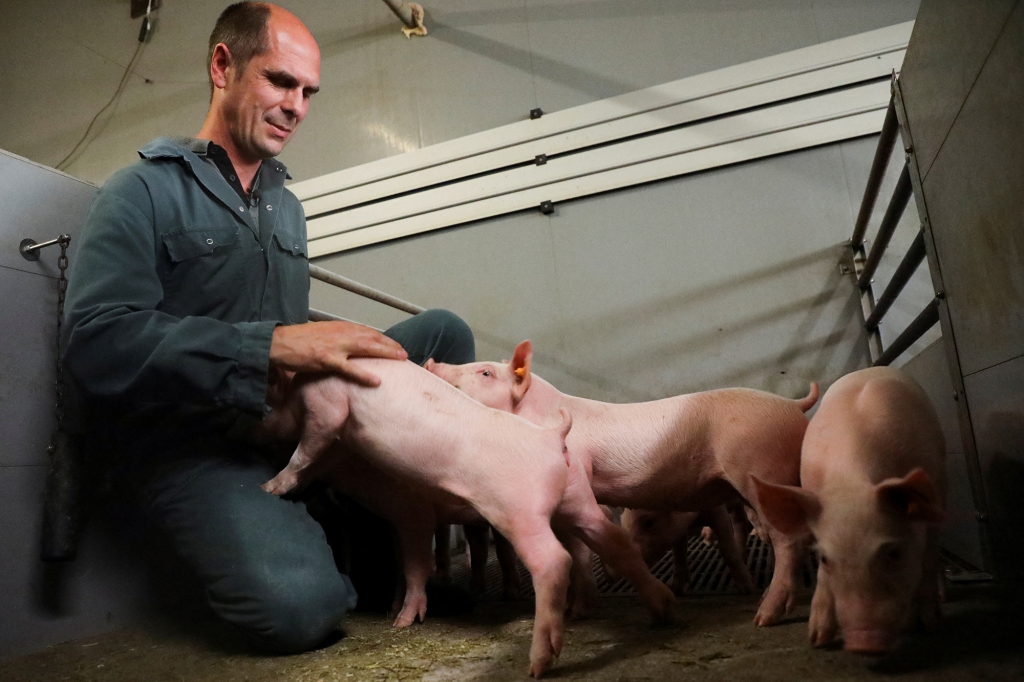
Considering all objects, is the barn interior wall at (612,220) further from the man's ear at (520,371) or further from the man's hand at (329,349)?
the man's hand at (329,349)

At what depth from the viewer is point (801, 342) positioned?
372cm

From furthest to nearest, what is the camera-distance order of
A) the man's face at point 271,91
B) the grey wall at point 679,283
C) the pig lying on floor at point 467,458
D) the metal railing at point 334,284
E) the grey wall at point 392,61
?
the grey wall at point 392,61, the grey wall at point 679,283, the metal railing at point 334,284, the man's face at point 271,91, the pig lying on floor at point 467,458

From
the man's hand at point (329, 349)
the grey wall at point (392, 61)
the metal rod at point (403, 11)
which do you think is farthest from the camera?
the metal rod at point (403, 11)

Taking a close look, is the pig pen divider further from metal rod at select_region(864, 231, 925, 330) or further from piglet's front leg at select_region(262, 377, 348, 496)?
piglet's front leg at select_region(262, 377, 348, 496)

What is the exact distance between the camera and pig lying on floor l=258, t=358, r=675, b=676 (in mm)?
1443

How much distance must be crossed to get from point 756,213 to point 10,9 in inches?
273

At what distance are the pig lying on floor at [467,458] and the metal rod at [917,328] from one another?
110cm

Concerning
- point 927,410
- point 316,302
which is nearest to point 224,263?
point 927,410

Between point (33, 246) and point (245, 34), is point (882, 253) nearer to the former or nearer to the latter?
point (245, 34)

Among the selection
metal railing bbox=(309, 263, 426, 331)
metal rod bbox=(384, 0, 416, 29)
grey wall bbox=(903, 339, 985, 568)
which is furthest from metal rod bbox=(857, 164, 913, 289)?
metal rod bbox=(384, 0, 416, 29)

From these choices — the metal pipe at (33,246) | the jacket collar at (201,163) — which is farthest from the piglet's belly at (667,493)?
the metal pipe at (33,246)

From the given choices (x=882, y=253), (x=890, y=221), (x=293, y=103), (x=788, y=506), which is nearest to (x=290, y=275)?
(x=293, y=103)

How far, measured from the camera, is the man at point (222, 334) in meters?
1.54

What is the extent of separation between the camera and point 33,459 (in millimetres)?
1731
